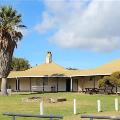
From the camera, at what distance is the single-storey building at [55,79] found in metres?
59.4

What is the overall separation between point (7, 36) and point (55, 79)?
781 inches

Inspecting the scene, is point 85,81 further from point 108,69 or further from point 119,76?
point 119,76

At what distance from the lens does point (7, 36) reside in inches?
1884

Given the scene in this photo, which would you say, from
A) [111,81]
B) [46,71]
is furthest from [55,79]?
Result: [111,81]

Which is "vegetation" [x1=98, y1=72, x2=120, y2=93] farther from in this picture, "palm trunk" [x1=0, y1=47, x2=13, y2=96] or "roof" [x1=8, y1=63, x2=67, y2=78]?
"roof" [x1=8, y1=63, x2=67, y2=78]

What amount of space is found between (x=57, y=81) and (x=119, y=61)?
442 inches

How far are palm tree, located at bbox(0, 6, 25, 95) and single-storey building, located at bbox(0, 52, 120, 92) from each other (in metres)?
13.1

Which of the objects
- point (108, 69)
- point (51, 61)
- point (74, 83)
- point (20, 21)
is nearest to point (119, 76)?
point (108, 69)

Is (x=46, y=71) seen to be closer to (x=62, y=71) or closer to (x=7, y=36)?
(x=62, y=71)

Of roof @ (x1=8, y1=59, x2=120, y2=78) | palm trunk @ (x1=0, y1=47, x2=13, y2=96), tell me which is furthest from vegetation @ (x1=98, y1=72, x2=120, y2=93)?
palm trunk @ (x1=0, y1=47, x2=13, y2=96)

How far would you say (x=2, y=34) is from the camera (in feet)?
156

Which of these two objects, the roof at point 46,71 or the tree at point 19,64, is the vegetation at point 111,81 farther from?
the tree at point 19,64

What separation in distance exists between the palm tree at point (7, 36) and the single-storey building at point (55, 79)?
1312 cm

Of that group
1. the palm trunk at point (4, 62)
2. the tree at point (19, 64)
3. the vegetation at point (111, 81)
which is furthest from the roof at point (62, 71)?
the tree at point (19, 64)
